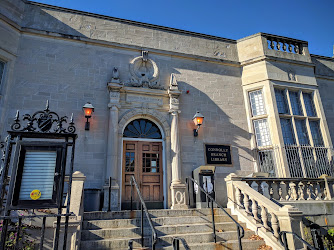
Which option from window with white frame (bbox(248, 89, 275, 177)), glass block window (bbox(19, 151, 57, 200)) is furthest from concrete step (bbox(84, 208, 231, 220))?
window with white frame (bbox(248, 89, 275, 177))

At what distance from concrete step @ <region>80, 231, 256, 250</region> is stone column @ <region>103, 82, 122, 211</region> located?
2.35 meters

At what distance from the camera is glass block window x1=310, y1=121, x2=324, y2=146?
32.7 feet

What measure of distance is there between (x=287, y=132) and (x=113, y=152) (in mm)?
6702

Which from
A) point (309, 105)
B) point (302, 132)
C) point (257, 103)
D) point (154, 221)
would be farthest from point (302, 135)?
point (154, 221)

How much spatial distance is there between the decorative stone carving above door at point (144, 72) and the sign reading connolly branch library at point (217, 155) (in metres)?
2.92

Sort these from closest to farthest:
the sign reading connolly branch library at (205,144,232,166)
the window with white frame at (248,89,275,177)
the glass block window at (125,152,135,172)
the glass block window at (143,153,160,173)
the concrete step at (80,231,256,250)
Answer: the concrete step at (80,231,256,250) < the glass block window at (125,152,135,172) < the glass block window at (143,153,160,173) < the sign reading connolly branch library at (205,144,232,166) < the window with white frame at (248,89,275,177)

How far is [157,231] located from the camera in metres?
5.44

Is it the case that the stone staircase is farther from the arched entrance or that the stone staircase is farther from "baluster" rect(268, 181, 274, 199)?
the arched entrance

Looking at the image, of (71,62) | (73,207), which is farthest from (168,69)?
(73,207)

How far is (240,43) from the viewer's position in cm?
1118

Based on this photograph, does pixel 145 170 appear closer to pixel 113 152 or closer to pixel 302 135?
pixel 113 152

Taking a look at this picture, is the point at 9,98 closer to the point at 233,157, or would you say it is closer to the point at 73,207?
the point at 73,207

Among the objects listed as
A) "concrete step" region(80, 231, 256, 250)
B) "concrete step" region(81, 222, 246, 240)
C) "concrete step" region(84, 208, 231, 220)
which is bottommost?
"concrete step" region(80, 231, 256, 250)

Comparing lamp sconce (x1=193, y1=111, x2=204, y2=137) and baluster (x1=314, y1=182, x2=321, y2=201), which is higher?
lamp sconce (x1=193, y1=111, x2=204, y2=137)
